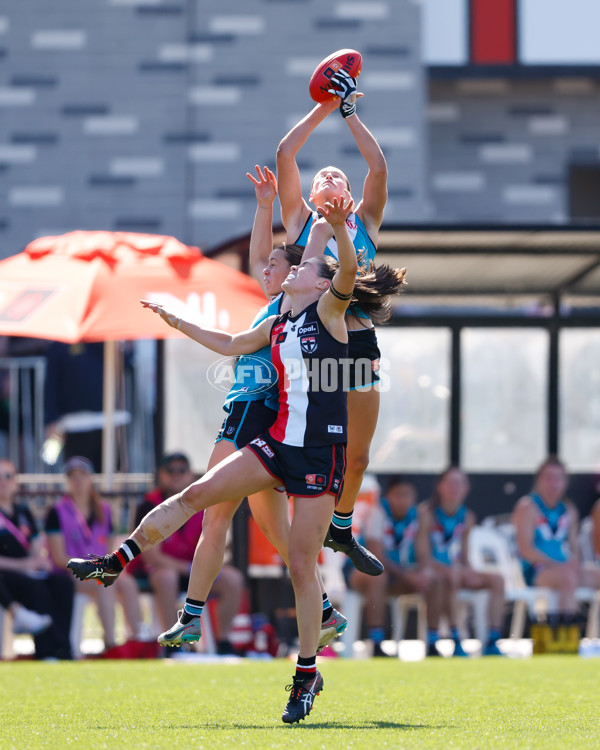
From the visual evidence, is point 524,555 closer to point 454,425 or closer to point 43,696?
point 454,425

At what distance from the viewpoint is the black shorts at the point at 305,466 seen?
16.6ft

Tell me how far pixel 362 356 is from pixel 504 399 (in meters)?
5.62

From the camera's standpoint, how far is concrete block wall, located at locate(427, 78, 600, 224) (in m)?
13.3

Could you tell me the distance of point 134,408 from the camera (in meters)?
12.0

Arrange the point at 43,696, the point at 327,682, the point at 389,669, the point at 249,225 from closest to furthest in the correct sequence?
the point at 43,696
the point at 327,682
the point at 389,669
the point at 249,225

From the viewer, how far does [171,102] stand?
42.6 ft

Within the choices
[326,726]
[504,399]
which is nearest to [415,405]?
[504,399]

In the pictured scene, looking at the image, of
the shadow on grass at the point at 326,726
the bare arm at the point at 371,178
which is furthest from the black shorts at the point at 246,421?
the shadow on grass at the point at 326,726

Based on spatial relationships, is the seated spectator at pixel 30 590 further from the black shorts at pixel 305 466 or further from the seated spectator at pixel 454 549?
the black shorts at pixel 305 466

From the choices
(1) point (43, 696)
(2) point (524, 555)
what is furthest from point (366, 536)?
(1) point (43, 696)

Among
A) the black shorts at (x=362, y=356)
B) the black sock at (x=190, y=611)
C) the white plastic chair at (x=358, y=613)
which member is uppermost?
the black shorts at (x=362, y=356)

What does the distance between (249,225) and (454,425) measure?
309 centimetres

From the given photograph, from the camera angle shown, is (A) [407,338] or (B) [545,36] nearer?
(A) [407,338]

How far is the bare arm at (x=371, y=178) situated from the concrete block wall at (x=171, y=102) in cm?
696
